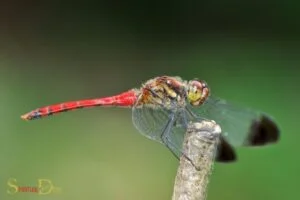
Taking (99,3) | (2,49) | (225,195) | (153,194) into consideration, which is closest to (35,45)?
(2,49)

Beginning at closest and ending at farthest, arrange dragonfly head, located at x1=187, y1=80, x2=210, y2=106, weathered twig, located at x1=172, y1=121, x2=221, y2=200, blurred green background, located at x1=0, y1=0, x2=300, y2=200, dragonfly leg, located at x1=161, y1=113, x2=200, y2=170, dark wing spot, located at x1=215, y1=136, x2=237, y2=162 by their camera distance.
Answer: weathered twig, located at x1=172, y1=121, x2=221, y2=200 < dragonfly leg, located at x1=161, y1=113, x2=200, y2=170 < dark wing spot, located at x1=215, y1=136, x2=237, y2=162 < dragonfly head, located at x1=187, y1=80, x2=210, y2=106 < blurred green background, located at x1=0, y1=0, x2=300, y2=200

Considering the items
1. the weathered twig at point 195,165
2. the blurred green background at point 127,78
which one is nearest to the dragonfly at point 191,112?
the blurred green background at point 127,78

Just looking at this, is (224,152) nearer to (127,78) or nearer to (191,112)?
(191,112)

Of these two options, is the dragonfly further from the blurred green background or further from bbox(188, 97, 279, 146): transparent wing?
the blurred green background

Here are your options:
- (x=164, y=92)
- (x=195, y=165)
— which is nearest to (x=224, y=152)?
(x=164, y=92)

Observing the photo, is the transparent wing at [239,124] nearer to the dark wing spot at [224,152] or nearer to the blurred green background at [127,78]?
the dark wing spot at [224,152]

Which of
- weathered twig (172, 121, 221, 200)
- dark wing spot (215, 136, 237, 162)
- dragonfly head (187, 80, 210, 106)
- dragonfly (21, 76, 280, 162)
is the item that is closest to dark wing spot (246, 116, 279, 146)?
dragonfly (21, 76, 280, 162)
